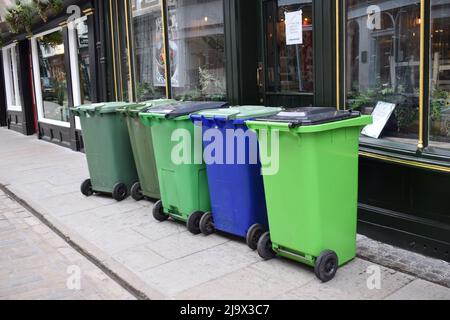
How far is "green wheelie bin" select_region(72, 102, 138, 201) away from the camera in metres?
6.31

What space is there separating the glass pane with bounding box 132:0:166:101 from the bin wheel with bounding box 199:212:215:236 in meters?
3.60

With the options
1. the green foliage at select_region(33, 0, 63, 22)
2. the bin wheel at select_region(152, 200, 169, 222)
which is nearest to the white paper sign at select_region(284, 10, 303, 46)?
the bin wheel at select_region(152, 200, 169, 222)

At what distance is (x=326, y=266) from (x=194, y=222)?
165 cm

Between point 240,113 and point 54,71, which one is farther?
point 54,71

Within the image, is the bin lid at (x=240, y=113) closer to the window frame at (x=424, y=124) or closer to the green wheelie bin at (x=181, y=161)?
the green wheelie bin at (x=181, y=161)

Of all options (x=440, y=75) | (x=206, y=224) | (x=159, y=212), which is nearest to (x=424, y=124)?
(x=440, y=75)

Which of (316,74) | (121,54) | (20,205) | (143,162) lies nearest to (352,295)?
(316,74)

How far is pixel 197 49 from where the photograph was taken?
7.33 meters

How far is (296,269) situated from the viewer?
4121mm

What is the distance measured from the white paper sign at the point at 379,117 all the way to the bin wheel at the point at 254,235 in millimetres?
1513

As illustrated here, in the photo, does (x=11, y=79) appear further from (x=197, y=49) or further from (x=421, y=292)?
(x=421, y=292)

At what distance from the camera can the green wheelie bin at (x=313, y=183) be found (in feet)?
12.3

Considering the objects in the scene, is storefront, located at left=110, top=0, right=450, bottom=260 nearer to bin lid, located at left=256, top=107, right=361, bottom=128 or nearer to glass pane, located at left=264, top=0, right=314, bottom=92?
glass pane, located at left=264, top=0, right=314, bottom=92

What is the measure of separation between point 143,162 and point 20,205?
231 cm
